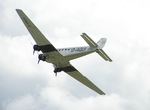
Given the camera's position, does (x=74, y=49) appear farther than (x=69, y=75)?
No

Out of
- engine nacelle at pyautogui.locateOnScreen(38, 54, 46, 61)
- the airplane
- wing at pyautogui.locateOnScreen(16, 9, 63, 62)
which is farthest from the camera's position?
engine nacelle at pyautogui.locateOnScreen(38, 54, 46, 61)

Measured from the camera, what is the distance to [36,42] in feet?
172

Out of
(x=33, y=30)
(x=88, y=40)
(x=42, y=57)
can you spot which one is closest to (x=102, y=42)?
(x=88, y=40)

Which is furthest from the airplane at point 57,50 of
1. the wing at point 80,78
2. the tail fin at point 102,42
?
the wing at point 80,78

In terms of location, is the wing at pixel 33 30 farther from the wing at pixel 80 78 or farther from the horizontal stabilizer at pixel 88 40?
the wing at pixel 80 78

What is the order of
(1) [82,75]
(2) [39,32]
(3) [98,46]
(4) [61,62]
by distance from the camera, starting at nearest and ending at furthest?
(2) [39,32]
(3) [98,46]
(4) [61,62]
(1) [82,75]

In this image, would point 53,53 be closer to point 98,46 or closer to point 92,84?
point 98,46

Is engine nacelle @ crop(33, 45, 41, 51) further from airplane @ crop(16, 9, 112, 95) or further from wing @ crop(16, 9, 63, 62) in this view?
wing @ crop(16, 9, 63, 62)

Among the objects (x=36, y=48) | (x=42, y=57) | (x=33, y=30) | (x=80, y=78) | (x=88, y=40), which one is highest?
(x=88, y=40)

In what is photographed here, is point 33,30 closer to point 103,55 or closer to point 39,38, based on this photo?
point 39,38

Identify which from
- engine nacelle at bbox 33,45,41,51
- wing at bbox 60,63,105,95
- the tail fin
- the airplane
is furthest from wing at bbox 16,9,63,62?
the tail fin

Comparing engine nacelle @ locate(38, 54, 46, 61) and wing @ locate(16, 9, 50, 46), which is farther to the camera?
engine nacelle @ locate(38, 54, 46, 61)

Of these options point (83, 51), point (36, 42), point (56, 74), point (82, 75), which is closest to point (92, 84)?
point (82, 75)

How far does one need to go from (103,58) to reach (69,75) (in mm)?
11760
